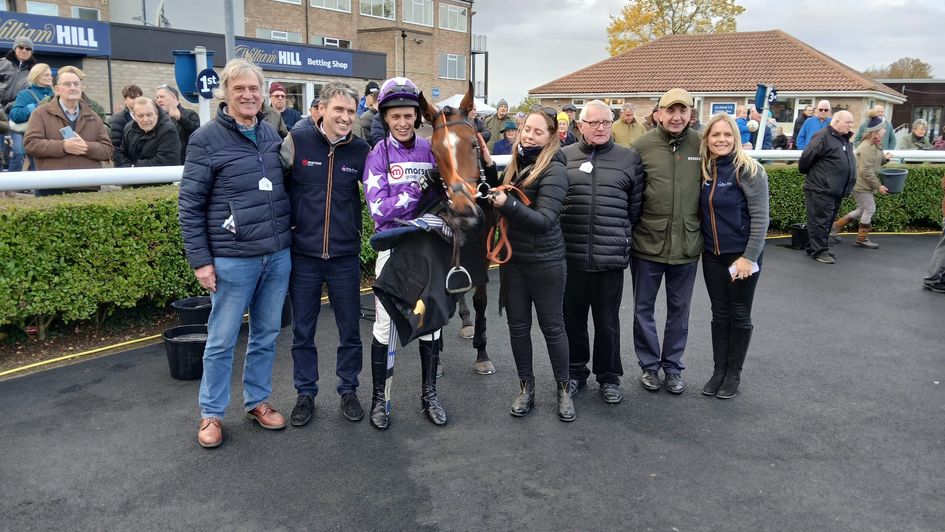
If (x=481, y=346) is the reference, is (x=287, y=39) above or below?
above

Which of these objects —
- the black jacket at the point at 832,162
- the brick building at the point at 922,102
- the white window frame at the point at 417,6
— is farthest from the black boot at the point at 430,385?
the brick building at the point at 922,102

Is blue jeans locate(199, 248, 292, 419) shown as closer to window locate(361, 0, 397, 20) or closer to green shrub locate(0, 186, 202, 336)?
green shrub locate(0, 186, 202, 336)

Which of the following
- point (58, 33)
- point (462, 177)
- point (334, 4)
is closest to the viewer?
point (462, 177)

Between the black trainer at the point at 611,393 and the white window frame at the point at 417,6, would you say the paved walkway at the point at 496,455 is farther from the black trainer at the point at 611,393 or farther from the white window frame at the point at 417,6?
the white window frame at the point at 417,6

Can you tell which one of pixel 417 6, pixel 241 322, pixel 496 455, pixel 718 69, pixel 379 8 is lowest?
pixel 496 455

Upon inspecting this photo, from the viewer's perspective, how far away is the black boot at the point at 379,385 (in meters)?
4.38

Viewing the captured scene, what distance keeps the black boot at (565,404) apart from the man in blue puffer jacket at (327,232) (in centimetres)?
129

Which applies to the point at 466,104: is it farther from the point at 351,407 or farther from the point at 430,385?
the point at 351,407

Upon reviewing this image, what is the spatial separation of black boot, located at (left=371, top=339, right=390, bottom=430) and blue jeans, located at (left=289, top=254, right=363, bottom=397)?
21cm

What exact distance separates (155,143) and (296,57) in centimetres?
2786

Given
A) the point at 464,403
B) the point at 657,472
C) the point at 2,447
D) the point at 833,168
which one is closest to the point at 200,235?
the point at 2,447

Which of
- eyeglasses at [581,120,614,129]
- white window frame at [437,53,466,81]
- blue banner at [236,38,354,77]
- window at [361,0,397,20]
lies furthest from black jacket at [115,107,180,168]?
white window frame at [437,53,466,81]

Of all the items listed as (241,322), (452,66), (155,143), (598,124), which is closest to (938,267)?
(598,124)

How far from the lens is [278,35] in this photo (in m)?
→ 38.4
